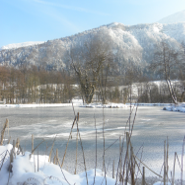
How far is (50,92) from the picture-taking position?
22.9 metres

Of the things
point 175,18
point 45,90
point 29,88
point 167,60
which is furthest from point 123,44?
point 167,60

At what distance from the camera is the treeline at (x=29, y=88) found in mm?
18734

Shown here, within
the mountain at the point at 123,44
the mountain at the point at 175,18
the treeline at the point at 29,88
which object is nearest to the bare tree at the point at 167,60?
the treeline at the point at 29,88

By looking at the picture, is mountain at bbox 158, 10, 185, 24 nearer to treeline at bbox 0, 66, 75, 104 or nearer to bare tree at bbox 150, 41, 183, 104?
treeline at bbox 0, 66, 75, 104

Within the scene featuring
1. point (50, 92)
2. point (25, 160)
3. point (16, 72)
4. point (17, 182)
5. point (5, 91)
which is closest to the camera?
point (17, 182)

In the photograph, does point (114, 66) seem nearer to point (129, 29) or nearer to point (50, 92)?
point (50, 92)

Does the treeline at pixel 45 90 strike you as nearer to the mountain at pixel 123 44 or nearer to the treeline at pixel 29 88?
the treeline at pixel 29 88

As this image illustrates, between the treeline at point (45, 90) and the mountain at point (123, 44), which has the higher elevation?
the mountain at point (123, 44)

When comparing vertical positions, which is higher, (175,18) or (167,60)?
(175,18)

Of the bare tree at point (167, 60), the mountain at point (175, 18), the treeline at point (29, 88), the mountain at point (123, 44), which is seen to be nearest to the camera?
the bare tree at point (167, 60)

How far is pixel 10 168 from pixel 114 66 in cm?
1131

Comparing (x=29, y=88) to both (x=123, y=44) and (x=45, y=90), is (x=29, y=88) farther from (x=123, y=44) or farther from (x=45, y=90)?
(x=123, y=44)

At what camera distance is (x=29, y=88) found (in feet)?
66.6

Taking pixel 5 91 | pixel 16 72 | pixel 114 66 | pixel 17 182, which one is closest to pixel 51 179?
pixel 17 182
